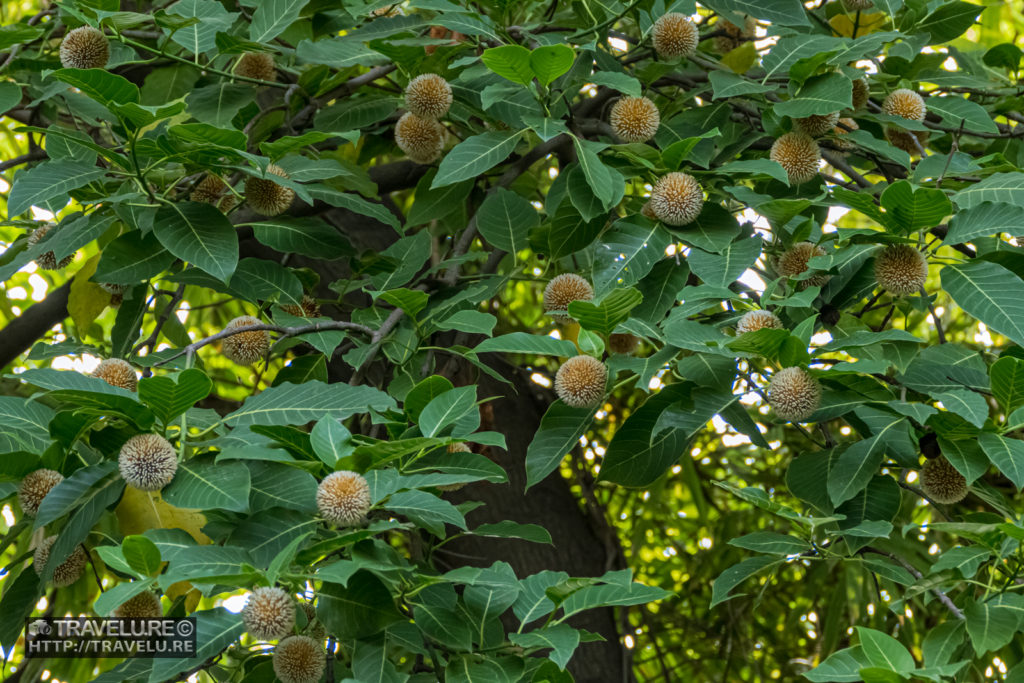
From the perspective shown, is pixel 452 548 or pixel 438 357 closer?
pixel 438 357

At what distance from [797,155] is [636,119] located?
24cm

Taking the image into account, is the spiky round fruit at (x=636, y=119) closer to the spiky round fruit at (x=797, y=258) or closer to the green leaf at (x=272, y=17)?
the spiky round fruit at (x=797, y=258)

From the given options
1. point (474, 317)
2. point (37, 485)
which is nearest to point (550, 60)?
point (474, 317)

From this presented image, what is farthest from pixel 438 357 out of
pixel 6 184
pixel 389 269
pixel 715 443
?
pixel 6 184

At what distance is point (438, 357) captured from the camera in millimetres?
2004

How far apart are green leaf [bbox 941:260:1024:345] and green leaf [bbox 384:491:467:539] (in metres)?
0.69

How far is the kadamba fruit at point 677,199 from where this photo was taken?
1.38 metres

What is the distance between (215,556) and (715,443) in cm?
228

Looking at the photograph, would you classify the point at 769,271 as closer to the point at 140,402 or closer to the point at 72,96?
the point at 140,402

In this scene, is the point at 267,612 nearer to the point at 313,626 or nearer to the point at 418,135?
the point at 313,626

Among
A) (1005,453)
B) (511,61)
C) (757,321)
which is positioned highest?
(511,61)

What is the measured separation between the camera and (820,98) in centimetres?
141

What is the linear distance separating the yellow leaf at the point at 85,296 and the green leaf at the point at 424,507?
89 centimetres

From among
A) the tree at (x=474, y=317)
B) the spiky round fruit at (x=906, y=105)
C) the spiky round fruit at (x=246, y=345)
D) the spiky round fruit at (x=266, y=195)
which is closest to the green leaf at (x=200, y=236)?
the tree at (x=474, y=317)
